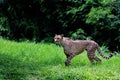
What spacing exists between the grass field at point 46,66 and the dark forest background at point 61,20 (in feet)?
13.5

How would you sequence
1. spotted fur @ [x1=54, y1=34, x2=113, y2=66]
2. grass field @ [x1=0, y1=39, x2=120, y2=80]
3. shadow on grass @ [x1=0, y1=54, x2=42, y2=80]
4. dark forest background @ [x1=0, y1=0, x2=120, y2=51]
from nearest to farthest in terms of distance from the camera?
grass field @ [x1=0, y1=39, x2=120, y2=80], shadow on grass @ [x1=0, y1=54, x2=42, y2=80], spotted fur @ [x1=54, y1=34, x2=113, y2=66], dark forest background @ [x1=0, y1=0, x2=120, y2=51]

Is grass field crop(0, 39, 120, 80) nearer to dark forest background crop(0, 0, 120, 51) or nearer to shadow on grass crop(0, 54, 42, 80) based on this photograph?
shadow on grass crop(0, 54, 42, 80)

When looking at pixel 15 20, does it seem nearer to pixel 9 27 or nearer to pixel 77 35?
pixel 9 27

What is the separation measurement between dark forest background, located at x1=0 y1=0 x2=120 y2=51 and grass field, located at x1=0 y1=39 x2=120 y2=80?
4128mm

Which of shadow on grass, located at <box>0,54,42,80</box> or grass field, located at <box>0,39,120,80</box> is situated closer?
grass field, located at <box>0,39,120,80</box>

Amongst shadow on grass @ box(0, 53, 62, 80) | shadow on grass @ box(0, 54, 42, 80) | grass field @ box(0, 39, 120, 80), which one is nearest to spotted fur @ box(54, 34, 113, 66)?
grass field @ box(0, 39, 120, 80)

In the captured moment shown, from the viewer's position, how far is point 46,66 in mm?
11719

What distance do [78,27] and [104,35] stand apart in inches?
66.0

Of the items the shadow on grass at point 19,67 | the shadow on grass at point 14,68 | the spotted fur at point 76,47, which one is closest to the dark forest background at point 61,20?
the spotted fur at point 76,47

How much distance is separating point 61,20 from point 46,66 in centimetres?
876

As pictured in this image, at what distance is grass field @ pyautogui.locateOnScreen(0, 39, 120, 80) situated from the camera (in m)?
10.1

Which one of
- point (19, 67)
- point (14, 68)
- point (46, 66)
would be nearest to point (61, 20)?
point (46, 66)

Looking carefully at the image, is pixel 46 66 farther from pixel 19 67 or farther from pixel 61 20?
pixel 61 20

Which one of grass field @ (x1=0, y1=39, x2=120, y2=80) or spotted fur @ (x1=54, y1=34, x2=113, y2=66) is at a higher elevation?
spotted fur @ (x1=54, y1=34, x2=113, y2=66)
